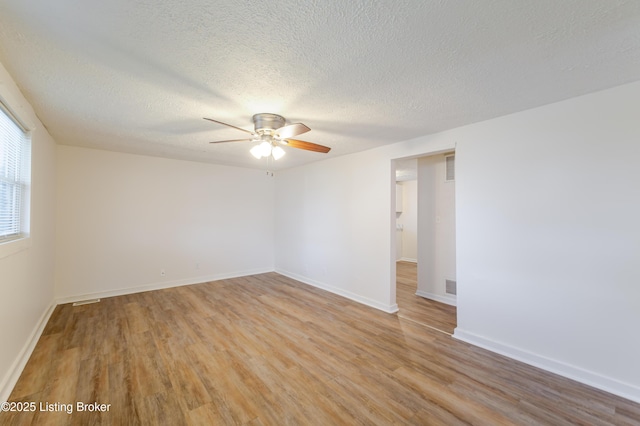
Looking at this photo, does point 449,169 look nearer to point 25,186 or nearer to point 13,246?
point 13,246

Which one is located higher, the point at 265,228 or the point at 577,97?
the point at 577,97

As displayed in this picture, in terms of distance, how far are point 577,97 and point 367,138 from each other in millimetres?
2027

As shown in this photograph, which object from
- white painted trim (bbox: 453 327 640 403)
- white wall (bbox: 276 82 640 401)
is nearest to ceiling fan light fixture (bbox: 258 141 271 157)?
white wall (bbox: 276 82 640 401)

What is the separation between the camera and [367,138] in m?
3.47

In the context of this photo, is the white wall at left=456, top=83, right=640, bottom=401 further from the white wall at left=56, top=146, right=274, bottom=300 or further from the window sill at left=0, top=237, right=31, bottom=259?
the white wall at left=56, top=146, right=274, bottom=300

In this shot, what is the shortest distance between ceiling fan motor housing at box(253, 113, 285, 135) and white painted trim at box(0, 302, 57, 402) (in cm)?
288

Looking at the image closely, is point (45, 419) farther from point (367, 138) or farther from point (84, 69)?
point (367, 138)

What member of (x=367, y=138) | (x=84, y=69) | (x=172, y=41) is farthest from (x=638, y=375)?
(x=84, y=69)

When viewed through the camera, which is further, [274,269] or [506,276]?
[274,269]

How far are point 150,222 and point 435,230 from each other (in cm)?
512

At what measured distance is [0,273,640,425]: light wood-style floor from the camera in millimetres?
1812

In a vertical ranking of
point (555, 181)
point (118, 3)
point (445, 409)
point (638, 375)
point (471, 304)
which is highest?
point (118, 3)

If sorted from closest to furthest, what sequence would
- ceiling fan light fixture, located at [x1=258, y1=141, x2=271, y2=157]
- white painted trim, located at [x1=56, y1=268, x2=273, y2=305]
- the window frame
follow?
the window frame < ceiling fan light fixture, located at [x1=258, y1=141, x2=271, y2=157] < white painted trim, located at [x1=56, y1=268, x2=273, y2=305]

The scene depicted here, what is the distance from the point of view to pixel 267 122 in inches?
102
